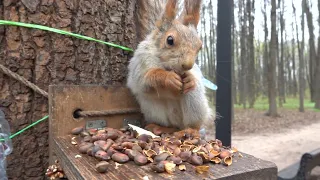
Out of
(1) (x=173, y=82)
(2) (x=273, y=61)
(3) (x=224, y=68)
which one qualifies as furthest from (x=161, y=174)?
(2) (x=273, y=61)

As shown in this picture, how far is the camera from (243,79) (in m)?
16.0

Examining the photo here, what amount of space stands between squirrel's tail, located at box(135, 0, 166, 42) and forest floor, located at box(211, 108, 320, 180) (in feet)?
14.3

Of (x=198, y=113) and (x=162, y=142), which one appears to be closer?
(x=162, y=142)

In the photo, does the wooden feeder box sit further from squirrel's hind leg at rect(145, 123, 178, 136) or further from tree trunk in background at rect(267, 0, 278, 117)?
tree trunk in background at rect(267, 0, 278, 117)

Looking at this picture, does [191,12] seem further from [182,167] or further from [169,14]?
[182,167]

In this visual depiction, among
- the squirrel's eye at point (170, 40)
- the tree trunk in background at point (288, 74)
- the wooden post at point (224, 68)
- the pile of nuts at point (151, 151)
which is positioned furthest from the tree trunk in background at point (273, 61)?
the tree trunk in background at point (288, 74)

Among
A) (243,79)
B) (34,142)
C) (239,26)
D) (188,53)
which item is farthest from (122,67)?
(243,79)

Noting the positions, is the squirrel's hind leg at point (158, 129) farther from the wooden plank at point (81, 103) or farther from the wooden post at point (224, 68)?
the wooden post at point (224, 68)

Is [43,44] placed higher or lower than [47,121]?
higher

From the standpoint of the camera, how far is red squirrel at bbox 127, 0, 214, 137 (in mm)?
1205

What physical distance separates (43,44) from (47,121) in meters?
0.31

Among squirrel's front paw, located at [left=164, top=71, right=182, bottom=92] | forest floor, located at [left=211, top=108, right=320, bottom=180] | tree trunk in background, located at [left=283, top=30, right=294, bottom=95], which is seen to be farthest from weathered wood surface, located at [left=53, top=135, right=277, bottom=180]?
tree trunk in background, located at [left=283, top=30, right=294, bottom=95]

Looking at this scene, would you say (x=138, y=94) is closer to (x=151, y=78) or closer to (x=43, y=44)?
(x=151, y=78)

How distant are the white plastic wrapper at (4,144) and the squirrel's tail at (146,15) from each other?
693mm
